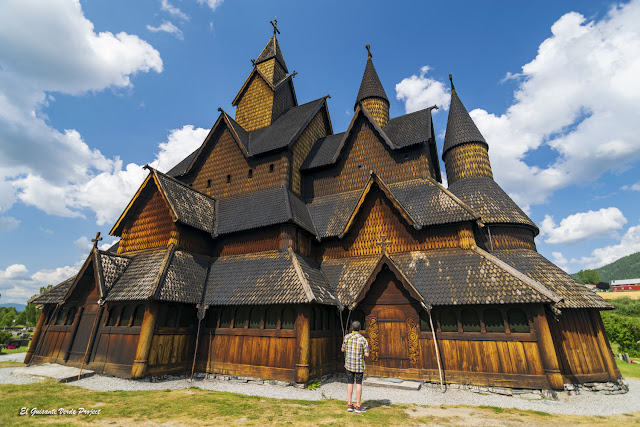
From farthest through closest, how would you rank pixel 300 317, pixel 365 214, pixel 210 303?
1. pixel 365 214
2. pixel 210 303
3. pixel 300 317

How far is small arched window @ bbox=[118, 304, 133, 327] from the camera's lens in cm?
1248

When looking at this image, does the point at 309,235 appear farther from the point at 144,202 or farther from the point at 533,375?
the point at 533,375

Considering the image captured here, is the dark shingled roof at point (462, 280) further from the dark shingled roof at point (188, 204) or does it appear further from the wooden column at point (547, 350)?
the dark shingled roof at point (188, 204)

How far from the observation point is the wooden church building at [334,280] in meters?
11.0

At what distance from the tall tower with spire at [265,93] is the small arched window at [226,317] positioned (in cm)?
1397

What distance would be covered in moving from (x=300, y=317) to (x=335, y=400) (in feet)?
10.7

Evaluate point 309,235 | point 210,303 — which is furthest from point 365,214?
point 210,303

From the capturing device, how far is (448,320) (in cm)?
1146

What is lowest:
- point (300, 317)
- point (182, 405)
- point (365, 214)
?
point (182, 405)

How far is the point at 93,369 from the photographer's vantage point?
12.1 meters

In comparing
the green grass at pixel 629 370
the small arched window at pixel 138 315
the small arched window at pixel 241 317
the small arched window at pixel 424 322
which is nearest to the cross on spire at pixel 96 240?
the small arched window at pixel 138 315

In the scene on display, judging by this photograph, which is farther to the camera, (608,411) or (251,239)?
(251,239)

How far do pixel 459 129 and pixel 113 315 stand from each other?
2063 cm

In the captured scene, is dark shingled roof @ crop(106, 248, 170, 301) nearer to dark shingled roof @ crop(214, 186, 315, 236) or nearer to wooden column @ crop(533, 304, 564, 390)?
dark shingled roof @ crop(214, 186, 315, 236)
